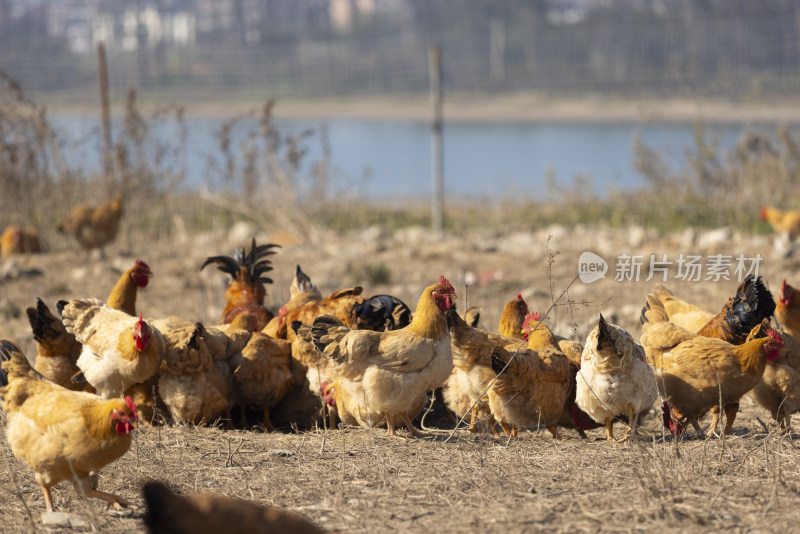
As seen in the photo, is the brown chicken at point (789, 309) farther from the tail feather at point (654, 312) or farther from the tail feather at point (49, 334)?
the tail feather at point (49, 334)

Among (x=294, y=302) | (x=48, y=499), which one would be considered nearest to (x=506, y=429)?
(x=294, y=302)

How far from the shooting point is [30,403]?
3768mm

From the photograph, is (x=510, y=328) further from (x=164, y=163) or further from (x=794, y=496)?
(x=164, y=163)

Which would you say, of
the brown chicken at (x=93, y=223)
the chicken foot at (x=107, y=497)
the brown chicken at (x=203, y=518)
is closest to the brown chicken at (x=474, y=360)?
the chicken foot at (x=107, y=497)

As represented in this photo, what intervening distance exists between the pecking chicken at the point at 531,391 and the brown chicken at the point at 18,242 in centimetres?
746

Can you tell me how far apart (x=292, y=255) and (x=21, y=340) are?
425 centimetres

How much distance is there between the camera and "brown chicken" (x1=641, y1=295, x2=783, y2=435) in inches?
190

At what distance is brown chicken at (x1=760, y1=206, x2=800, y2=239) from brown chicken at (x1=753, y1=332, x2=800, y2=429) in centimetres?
541

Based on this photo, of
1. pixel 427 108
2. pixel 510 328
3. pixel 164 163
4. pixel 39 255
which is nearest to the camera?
pixel 510 328

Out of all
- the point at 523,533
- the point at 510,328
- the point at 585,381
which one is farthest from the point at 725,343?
the point at 523,533

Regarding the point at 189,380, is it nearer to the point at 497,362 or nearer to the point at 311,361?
the point at 311,361

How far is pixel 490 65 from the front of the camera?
1967 centimetres

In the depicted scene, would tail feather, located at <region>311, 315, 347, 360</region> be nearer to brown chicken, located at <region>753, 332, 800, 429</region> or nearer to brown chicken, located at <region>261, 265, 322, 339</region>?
brown chicken, located at <region>261, 265, 322, 339</region>

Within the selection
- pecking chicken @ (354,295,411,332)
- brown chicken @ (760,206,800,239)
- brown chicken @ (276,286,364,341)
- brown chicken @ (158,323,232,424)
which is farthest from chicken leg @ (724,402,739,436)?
brown chicken @ (760,206,800,239)
